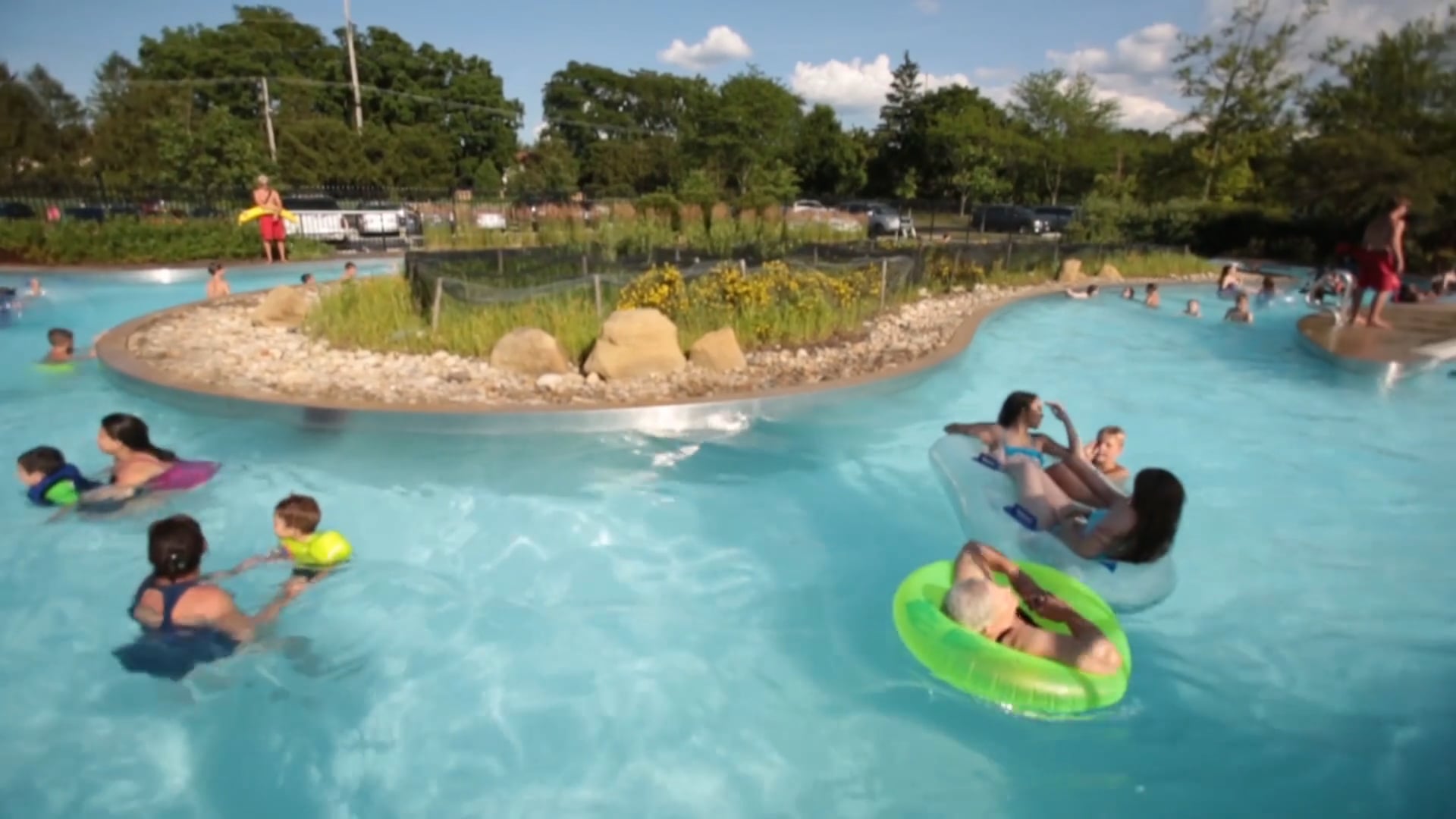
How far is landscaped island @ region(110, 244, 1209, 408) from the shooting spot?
292 inches

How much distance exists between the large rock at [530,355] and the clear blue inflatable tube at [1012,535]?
388cm

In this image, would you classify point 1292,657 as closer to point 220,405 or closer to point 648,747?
point 648,747

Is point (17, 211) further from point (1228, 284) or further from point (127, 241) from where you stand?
point (1228, 284)

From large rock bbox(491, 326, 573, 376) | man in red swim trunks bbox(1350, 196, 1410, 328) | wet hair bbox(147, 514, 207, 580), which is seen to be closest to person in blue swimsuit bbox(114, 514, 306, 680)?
wet hair bbox(147, 514, 207, 580)

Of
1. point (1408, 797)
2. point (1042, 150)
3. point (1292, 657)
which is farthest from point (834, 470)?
point (1042, 150)

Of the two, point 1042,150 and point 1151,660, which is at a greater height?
point 1042,150

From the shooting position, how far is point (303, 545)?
15.3 ft

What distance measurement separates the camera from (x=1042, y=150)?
41.6m

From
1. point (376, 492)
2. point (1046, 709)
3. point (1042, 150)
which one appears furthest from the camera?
point (1042, 150)

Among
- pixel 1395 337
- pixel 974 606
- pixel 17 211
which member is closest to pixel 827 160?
pixel 17 211

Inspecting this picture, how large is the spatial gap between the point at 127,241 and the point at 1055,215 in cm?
2794

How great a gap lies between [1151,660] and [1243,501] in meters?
3.00

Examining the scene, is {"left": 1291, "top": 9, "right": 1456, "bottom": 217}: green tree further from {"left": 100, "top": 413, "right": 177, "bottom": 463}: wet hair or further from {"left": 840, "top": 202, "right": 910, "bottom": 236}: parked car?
{"left": 100, "top": 413, "right": 177, "bottom": 463}: wet hair

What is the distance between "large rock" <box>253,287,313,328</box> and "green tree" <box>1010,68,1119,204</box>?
38.6 meters
